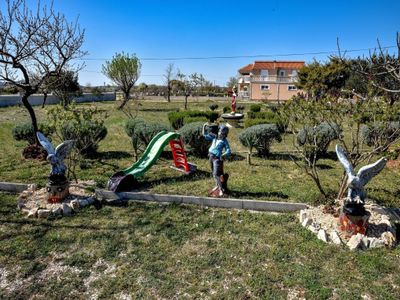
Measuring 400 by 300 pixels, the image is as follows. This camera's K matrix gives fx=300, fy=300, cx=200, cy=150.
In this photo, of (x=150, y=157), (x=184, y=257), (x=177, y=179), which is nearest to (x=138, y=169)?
(x=150, y=157)

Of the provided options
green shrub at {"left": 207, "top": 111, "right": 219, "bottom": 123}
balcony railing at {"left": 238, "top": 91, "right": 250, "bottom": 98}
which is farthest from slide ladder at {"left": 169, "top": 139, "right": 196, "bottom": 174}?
balcony railing at {"left": 238, "top": 91, "right": 250, "bottom": 98}

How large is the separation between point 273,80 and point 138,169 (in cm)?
3761

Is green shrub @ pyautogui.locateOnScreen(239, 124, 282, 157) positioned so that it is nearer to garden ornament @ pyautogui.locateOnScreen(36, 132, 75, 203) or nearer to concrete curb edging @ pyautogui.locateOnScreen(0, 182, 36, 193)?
garden ornament @ pyautogui.locateOnScreen(36, 132, 75, 203)

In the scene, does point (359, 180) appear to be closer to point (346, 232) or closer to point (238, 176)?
point (346, 232)

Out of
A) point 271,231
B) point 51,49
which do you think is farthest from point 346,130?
point 51,49

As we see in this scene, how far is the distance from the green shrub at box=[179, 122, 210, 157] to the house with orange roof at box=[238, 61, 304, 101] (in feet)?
106

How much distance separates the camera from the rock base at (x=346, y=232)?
13.4 ft

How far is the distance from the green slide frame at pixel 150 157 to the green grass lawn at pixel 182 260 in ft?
5.46

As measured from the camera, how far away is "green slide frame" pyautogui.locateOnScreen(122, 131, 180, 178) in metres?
6.73

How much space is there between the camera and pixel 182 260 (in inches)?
153

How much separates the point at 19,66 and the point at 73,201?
4233mm

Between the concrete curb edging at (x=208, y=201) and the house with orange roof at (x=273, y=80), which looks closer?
the concrete curb edging at (x=208, y=201)

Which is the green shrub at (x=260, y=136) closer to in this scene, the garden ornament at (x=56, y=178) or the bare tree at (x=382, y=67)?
the bare tree at (x=382, y=67)

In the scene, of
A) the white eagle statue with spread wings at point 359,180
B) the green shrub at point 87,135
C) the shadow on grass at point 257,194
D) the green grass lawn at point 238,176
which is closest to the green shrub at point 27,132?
the green grass lawn at point 238,176
